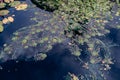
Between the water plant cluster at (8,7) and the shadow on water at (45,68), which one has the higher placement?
the water plant cluster at (8,7)

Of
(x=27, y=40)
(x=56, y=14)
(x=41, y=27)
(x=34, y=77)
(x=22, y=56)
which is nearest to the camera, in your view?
(x=34, y=77)

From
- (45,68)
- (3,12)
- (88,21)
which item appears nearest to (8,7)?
(3,12)

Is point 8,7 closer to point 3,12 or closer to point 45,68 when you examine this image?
point 3,12

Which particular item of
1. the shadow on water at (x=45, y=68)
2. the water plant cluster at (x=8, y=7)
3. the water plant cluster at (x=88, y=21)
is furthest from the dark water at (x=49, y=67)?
the water plant cluster at (x=8, y=7)

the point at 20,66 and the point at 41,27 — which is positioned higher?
the point at 41,27

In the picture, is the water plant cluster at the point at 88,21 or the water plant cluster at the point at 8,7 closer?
the water plant cluster at the point at 88,21

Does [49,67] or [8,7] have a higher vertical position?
[8,7]

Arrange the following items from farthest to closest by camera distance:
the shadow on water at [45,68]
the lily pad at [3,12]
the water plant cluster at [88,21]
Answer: the lily pad at [3,12], the water plant cluster at [88,21], the shadow on water at [45,68]

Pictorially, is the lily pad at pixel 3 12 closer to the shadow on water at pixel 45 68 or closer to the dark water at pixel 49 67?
the dark water at pixel 49 67

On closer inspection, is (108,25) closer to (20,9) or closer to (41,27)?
(41,27)

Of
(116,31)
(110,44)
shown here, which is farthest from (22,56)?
(116,31)

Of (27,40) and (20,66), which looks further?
(27,40)
